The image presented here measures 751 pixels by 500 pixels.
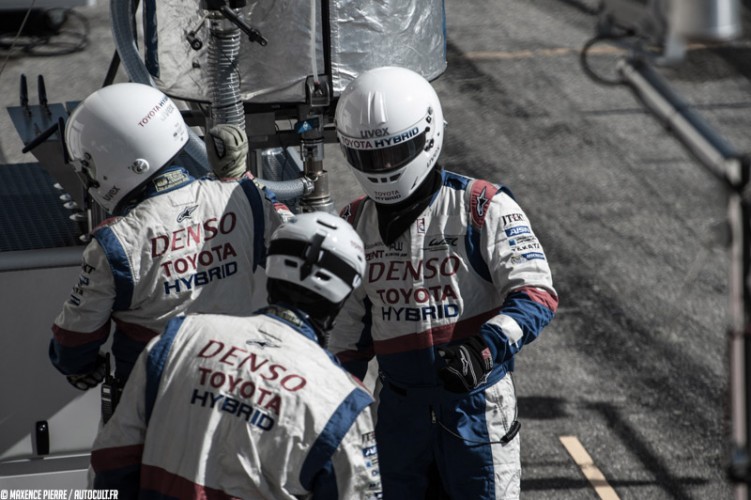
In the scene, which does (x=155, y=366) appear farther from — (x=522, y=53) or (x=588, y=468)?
(x=522, y=53)

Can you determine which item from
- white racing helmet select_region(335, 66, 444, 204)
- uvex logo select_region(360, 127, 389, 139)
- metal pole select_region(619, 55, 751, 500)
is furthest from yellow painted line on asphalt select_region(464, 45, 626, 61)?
metal pole select_region(619, 55, 751, 500)

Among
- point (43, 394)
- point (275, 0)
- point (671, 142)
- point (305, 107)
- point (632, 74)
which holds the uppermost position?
point (632, 74)

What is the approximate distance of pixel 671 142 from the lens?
1135 centimetres

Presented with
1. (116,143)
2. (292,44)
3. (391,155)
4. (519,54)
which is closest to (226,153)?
(116,143)

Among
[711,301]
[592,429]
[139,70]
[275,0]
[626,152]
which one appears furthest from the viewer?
[626,152]

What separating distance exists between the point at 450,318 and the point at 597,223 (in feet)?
17.8

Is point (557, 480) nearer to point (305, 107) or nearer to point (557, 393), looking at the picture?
point (557, 393)

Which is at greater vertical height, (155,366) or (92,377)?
(155,366)

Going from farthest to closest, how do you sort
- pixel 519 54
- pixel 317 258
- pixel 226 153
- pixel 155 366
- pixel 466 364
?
pixel 519 54, pixel 226 153, pixel 466 364, pixel 317 258, pixel 155 366

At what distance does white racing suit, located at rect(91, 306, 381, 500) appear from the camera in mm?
2988

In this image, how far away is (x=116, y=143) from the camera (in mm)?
4230

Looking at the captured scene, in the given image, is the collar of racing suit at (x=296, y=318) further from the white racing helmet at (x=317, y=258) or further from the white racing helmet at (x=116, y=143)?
the white racing helmet at (x=116, y=143)

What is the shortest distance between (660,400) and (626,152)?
14.1ft

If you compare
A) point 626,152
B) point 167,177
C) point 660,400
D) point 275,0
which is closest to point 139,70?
point 275,0
